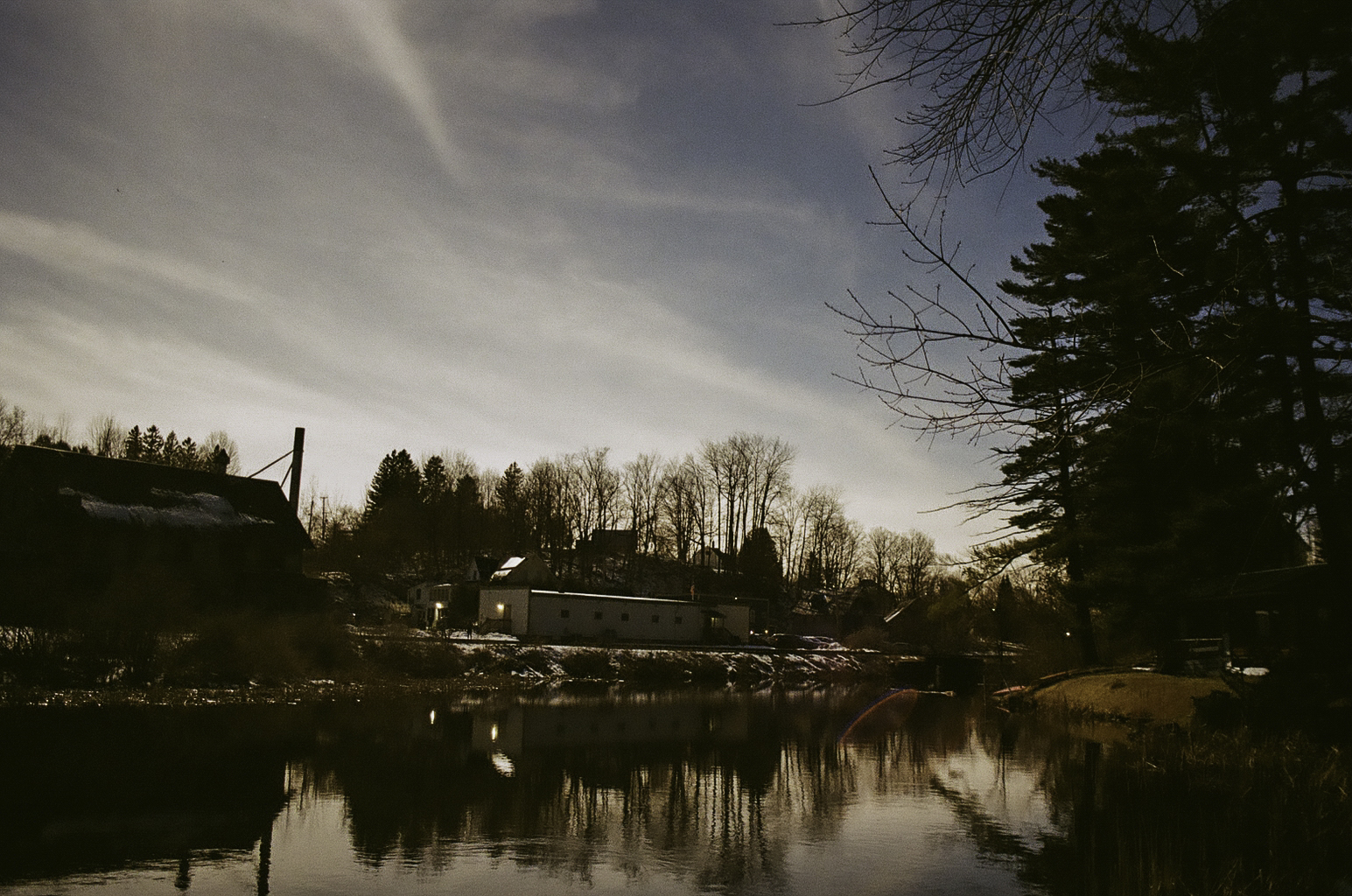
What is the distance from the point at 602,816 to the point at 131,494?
38139 mm

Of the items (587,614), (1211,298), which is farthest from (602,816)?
(587,614)

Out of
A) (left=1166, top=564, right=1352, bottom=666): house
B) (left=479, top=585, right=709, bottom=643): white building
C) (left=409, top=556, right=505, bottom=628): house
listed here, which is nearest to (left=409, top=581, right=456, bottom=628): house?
(left=409, top=556, right=505, bottom=628): house

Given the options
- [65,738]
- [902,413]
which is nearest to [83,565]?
[65,738]

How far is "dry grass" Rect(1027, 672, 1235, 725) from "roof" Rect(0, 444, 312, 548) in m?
36.8

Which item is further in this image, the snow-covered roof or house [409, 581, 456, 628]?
Answer: house [409, 581, 456, 628]

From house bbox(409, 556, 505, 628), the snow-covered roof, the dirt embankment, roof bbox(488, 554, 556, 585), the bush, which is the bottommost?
the bush

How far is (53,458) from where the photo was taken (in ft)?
134

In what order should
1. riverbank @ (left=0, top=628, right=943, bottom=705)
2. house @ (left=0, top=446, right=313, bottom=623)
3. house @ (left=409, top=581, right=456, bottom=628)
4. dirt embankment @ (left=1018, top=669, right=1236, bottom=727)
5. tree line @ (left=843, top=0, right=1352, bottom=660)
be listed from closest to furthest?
tree line @ (left=843, top=0, right=1352, bottom=660) < dirt embankment @ (left=1018, top=669, right=1236, bottom=727) < riverbank @ (left=0, top=628, right=943, bottom=705) < house @ (left=0, top=446, right=313, bottom=623) < house @ (left=409, top=581, right=456, bottom=628)

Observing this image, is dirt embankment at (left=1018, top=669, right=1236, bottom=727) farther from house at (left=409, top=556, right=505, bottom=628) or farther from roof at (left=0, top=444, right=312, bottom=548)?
house at (left=409, top=556, right=505, bottom=628)

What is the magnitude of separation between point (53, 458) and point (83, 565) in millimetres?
8251

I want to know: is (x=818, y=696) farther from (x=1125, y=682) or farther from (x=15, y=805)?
(x=15, y=805)

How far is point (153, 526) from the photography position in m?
41.2

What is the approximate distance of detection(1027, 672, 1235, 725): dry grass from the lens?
2205 cm

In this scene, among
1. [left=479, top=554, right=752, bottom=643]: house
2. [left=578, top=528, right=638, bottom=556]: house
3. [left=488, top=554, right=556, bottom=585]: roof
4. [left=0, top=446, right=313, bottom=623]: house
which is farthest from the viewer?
[left=578, top=528, right=638, bottom=556]: house
